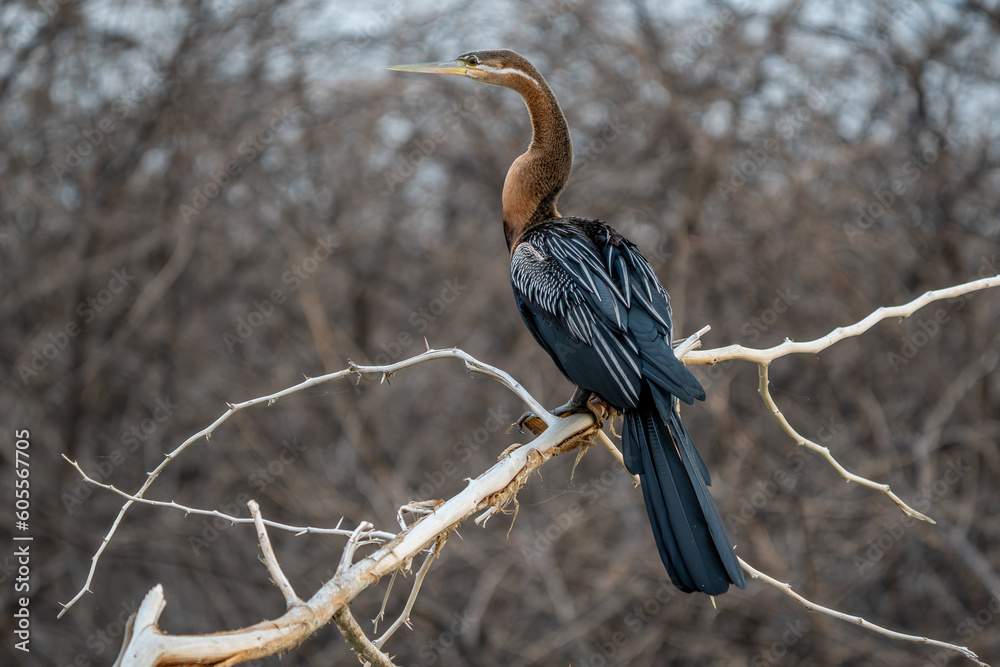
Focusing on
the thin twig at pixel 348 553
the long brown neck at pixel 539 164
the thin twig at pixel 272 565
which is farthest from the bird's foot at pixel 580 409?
the thin twig at pixel 272 565

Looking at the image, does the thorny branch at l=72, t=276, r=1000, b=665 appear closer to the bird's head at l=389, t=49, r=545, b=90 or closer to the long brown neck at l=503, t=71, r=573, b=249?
the long brown neck at l=503, t=71, r=573, b=249

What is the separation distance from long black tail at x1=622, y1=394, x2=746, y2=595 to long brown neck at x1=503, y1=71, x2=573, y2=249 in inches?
41.6

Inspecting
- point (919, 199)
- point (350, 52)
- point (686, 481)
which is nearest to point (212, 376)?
point (350, 52)

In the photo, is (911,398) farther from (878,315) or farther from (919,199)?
(878,315)

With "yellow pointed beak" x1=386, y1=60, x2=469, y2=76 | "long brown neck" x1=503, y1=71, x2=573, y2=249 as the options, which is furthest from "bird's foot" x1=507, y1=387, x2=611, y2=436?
"yellow pointed beak" x1=386, y1=60, x2=469, y2=76

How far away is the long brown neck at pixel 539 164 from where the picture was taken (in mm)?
3051

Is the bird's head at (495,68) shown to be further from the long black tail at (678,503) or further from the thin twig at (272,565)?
the thin twig at (272,565)

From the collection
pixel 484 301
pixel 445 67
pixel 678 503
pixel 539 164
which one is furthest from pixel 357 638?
pixel 484 301

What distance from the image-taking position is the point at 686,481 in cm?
202

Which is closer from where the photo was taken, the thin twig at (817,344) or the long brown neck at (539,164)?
the thin twig at (817,344)

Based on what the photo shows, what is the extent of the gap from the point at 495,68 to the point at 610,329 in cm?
117

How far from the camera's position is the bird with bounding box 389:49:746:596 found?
1902 mm

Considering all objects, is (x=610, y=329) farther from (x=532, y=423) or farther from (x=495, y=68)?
(x=495, y=68)

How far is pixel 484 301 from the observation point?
6480 millimetres
